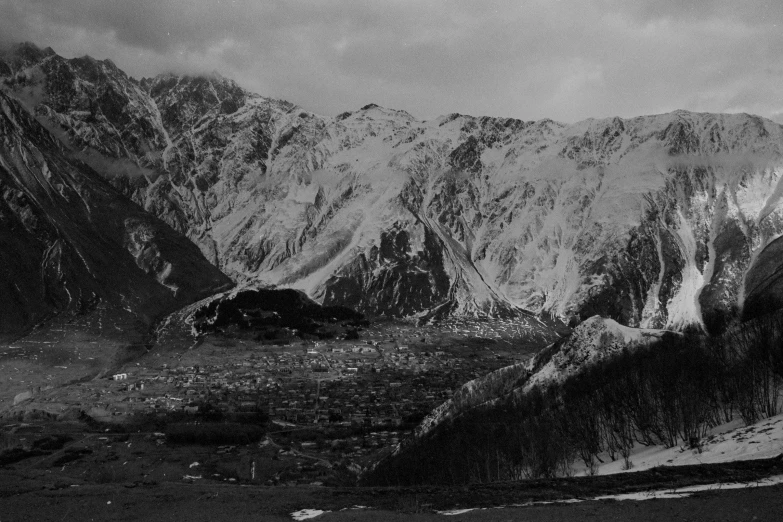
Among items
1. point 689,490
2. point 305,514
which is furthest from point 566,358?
point 305,514

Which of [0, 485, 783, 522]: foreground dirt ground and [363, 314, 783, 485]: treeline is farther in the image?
[363, 314, 783, 485]: treeline

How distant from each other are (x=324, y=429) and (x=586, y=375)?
6753 cm

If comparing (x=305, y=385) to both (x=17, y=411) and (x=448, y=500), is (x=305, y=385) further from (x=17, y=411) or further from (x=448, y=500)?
(x=448, y=500)

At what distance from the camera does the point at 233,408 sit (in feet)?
524

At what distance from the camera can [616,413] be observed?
64.2 metres

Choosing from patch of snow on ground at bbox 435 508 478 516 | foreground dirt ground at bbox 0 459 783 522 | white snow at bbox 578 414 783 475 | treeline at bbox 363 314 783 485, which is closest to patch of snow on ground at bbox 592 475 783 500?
foreground dirt ground at bbox 0 459 783 522

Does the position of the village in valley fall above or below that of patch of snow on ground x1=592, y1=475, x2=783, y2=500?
above

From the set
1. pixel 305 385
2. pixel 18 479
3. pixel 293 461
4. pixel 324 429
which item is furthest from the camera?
pixel 305 385

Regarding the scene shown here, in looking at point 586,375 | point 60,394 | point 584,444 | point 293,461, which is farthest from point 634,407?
point 60,394

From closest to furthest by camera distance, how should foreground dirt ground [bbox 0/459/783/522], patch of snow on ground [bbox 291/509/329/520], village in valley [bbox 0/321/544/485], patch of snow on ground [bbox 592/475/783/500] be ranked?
foreground dirt ground [bbox 0/459/783/522] < patch of snow on ground [bbox 592/475/783/500] < patch of snow on ground [bbox 291/509/329/520] < village in valley [bbox 0/321/544/485]

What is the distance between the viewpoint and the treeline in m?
57.2

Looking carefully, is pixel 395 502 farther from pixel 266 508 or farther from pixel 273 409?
pixel 273 409

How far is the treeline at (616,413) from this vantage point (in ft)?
188

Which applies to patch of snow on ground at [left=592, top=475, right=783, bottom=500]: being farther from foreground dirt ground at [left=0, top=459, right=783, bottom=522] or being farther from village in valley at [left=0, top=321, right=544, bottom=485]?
village in valley at [left=0, top=321, right=544, bottom=485]
